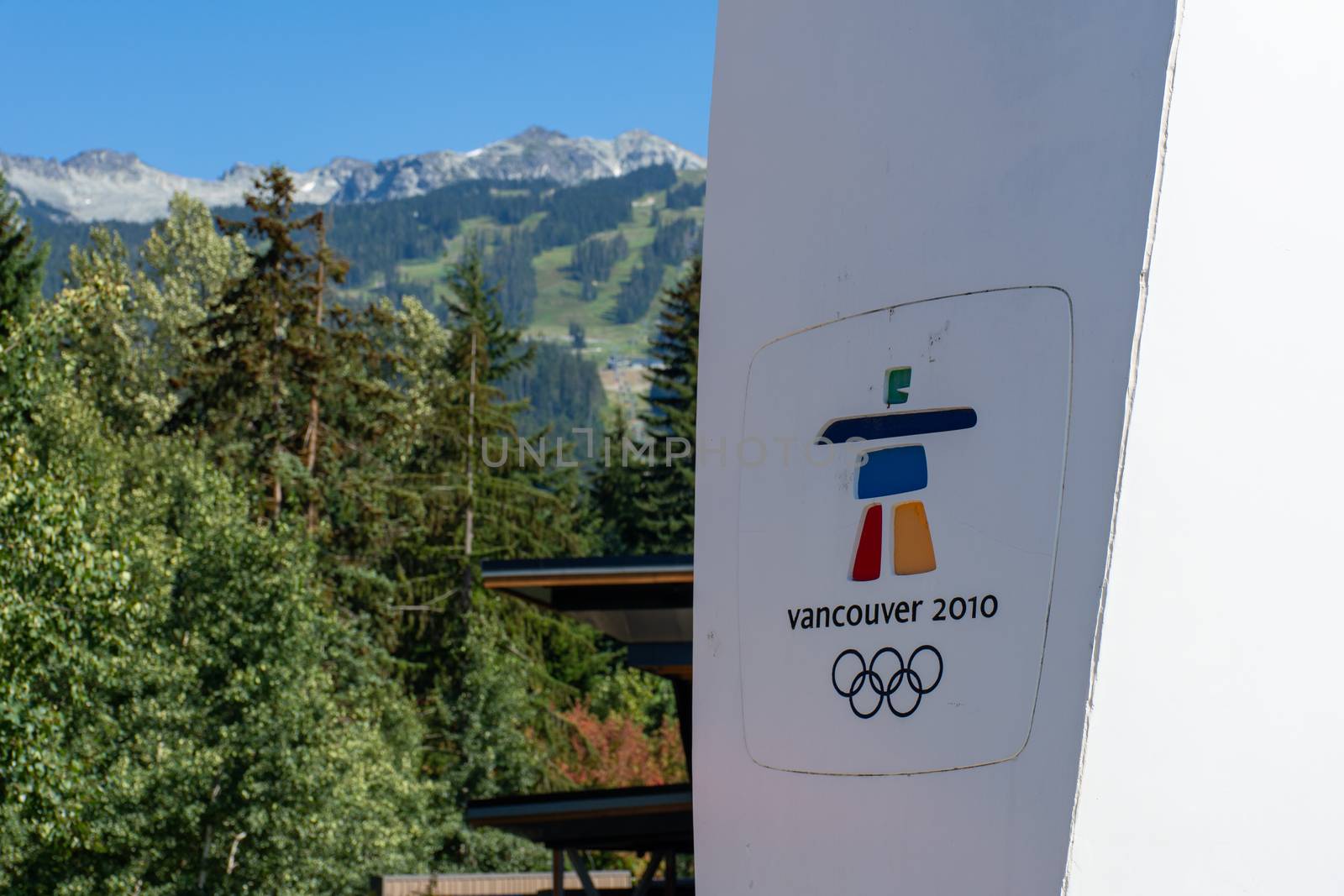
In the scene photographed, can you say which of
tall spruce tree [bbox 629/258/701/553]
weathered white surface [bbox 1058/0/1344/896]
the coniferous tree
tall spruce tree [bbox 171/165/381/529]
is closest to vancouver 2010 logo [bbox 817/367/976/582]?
weathered white surface [bbox 1058/0/1344/896]

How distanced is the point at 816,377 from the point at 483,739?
85.2 ft

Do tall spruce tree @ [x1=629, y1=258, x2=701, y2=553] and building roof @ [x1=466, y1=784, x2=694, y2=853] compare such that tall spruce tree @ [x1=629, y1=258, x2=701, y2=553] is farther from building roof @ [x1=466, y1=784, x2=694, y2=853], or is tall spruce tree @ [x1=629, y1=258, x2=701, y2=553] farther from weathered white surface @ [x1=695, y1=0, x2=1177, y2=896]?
weathered white surface @ [x1=695, y1=0, x2=1177, y2=896]

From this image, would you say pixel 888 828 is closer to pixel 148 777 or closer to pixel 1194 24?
pixel 1194 24

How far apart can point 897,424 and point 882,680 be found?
0.67m

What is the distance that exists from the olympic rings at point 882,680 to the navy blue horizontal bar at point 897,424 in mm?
555

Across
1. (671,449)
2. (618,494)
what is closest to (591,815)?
(671,449)

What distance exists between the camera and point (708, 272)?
15.5 ft

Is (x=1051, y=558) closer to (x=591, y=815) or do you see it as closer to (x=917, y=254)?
(x=917, y=254)

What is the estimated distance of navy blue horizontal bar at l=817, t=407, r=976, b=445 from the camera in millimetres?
3639

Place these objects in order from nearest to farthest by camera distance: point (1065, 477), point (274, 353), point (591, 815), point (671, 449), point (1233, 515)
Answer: point (1233, 515) < point (1065, 477) < point (591, 815) < point (274, 353) < point (671, 449)

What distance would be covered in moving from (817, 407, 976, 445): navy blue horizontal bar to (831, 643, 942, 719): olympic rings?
0.55 m

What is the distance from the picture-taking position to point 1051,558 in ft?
10.9

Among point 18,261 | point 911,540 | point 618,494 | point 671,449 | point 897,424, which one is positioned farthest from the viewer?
point 618,494

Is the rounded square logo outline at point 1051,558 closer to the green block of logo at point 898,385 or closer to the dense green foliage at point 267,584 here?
the green block of logo at point 898,385
